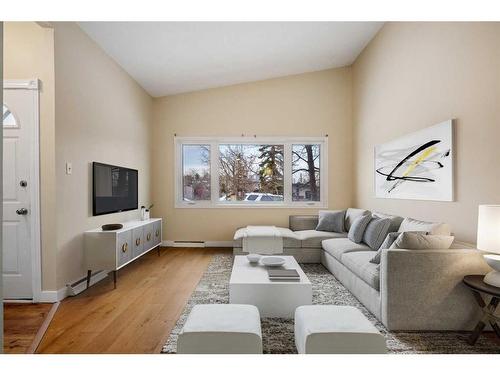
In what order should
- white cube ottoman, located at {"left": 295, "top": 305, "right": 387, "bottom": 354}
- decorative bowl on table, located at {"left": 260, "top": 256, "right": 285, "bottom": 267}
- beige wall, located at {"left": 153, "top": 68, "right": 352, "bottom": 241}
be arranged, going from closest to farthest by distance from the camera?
white cube ottoman, located at {"left": 295, "top": 305, "right": 387, "bottom": 354} → decorative bowl on table, located at {"left": 260, "top": 256, "right": 285, "bottom": 267} → beige wall, located at {"left": 153, "top": 68, "right": 352, "bottom": 241}

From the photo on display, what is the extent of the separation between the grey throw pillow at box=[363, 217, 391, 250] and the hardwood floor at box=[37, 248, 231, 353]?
2.15 m

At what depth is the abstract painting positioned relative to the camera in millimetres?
3121

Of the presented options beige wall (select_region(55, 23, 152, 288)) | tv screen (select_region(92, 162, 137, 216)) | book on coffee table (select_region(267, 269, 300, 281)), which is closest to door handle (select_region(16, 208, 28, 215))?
beige wall (select_region(55, 23, 152, 288))

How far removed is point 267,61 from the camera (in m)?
4.99

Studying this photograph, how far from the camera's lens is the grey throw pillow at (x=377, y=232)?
361cm

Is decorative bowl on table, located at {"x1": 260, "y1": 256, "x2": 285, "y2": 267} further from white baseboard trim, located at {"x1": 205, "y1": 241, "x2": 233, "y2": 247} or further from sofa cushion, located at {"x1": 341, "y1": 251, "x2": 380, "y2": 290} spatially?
white baseboard trim, located at {"x1": 205, "y1": 241, "x2": 233, "y2": 247}

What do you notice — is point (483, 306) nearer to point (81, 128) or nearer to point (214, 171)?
point (81, 128)

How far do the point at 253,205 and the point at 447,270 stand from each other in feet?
12.5

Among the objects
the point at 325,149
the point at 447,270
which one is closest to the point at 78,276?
the point at 447,270

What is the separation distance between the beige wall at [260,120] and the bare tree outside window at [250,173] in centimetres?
27

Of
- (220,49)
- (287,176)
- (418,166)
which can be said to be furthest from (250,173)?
(418,166)

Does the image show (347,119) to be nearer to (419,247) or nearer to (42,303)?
(419,247)

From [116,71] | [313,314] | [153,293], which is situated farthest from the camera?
[116,71]
